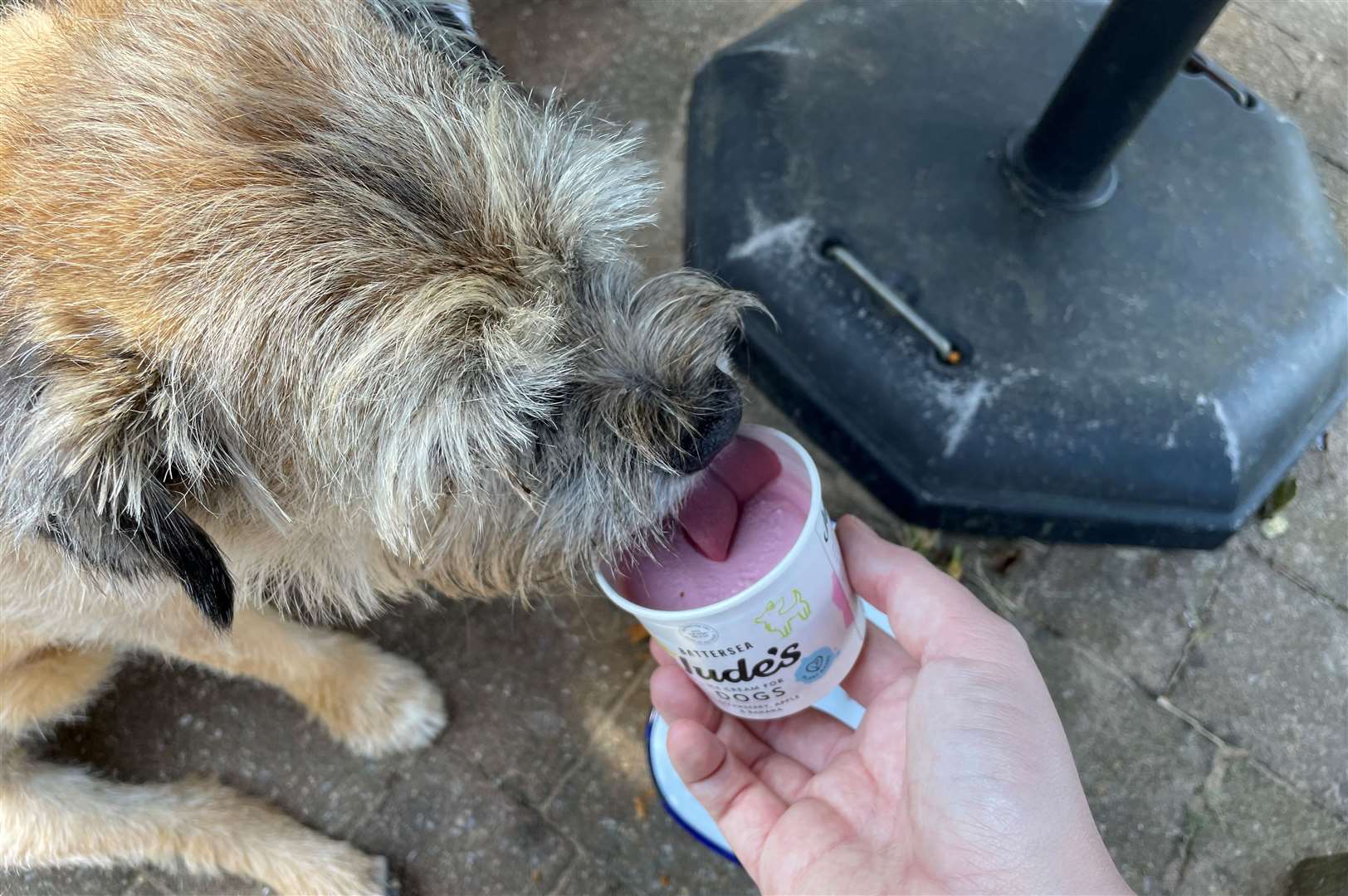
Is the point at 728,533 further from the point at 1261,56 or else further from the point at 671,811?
the point at 1261,56

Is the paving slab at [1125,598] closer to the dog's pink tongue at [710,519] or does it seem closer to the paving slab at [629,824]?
the paving slab at [629,824]

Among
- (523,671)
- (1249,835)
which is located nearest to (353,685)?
(523,671)

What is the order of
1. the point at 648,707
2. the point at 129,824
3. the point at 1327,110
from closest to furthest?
the point at 129,824 < the point at 648,707 < the point at 1327,110

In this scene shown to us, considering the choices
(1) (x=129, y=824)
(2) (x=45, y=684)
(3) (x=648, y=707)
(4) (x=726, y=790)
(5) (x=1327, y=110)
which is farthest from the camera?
(5) (x=1327, y=110)

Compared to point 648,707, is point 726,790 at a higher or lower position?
higher

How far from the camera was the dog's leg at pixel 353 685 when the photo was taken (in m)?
2.37

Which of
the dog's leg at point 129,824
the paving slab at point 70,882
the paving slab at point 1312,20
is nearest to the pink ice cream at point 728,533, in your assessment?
the dog's leg at point 129,824

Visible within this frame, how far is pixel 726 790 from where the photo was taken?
197 centimetres

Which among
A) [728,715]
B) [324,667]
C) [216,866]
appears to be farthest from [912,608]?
[216,866]

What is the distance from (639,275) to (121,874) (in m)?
2.36

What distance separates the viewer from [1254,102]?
2.80 meters

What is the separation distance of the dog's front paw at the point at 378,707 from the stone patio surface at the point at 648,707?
65 mm

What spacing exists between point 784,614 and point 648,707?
1215 millimetres

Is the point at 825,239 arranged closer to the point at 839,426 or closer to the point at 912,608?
the point at 839,426
